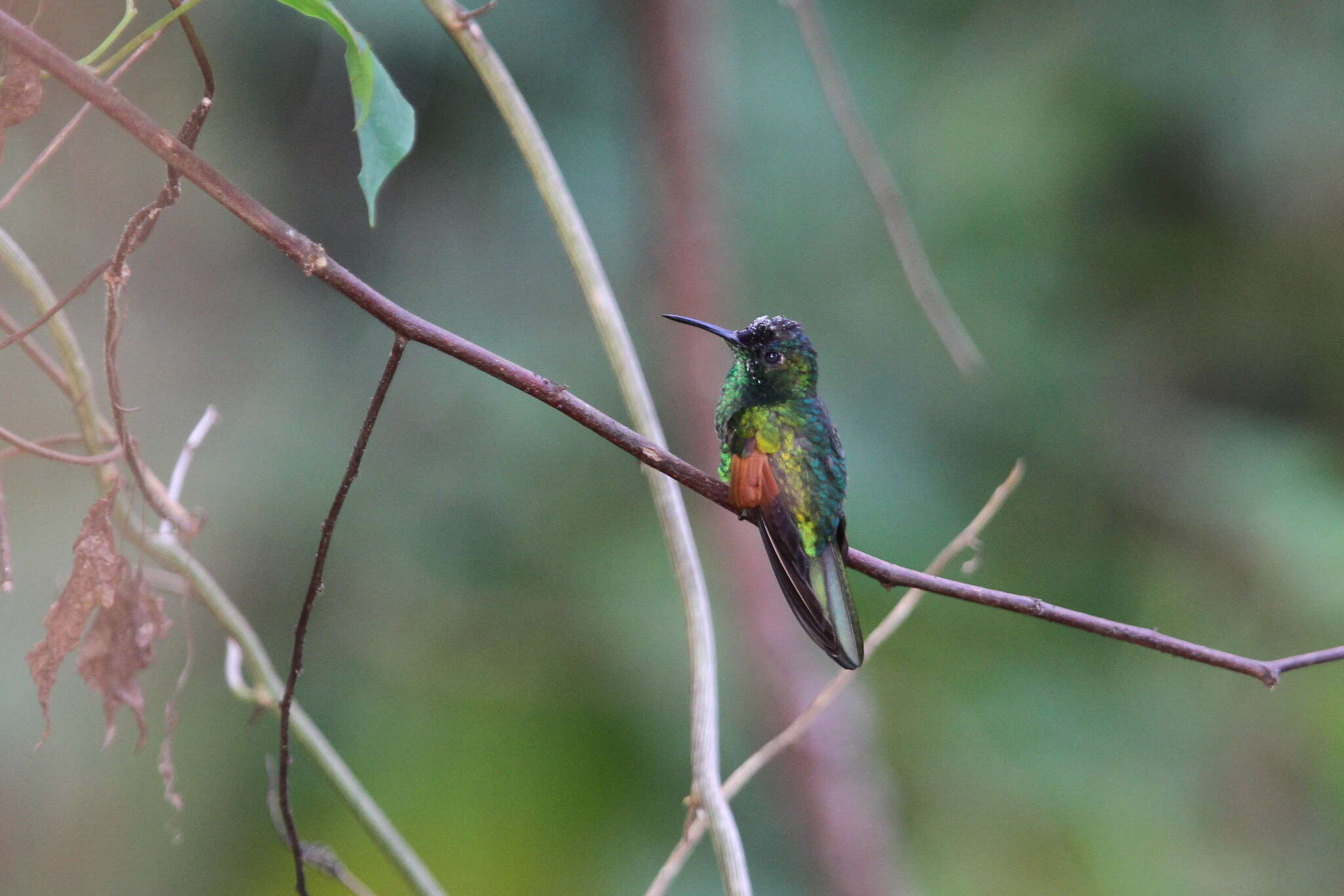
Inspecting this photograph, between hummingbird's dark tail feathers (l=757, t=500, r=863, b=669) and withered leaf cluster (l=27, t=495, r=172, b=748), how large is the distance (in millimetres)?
666

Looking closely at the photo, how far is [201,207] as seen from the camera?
3.37m

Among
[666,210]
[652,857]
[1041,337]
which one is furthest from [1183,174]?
[652,857]

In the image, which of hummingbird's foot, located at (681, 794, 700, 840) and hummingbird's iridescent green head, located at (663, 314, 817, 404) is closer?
hummingbird's foot, located at (681, 794, 700, 840)

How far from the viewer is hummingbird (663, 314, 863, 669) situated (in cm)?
118

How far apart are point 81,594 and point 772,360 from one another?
89 centimetres

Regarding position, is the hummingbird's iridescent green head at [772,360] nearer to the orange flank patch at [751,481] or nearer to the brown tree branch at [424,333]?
the orange flank patch at [751,481]

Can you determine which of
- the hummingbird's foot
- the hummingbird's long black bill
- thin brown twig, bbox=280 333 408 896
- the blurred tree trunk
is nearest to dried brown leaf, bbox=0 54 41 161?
thin brown twig, bbox=280 333 408 896

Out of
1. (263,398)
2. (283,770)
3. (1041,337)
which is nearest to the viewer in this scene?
(283,770)

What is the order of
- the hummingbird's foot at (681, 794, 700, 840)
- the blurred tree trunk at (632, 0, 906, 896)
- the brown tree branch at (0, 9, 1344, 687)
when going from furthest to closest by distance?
the blurred tree trunk at (632, 0, 906, 896) → the hummingbird's foot at (681, 794, 700, 840) → the brown tree branch at (0, 9, 1344, 687)

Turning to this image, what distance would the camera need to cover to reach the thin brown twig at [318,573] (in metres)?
0.81

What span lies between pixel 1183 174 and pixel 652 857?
310 centimetres

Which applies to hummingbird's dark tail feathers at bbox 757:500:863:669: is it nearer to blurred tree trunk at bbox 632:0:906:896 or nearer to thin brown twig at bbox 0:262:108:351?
thin brown twig at bbox 0:262:108:351

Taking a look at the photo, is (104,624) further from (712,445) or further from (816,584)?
(712,445)

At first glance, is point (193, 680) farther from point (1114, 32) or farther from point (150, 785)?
point (1114, 32)
